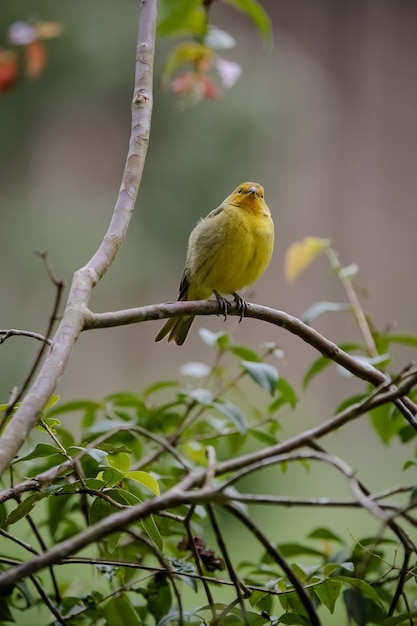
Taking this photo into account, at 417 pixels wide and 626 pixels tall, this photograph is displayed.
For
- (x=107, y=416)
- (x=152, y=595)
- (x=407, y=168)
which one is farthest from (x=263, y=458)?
(x=407, y=168)

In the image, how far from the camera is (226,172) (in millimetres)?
4895

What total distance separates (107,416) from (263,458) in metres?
0.81

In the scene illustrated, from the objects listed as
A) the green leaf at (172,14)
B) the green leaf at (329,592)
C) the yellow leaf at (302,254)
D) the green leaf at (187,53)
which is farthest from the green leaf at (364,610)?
the green leaf at (187,53)

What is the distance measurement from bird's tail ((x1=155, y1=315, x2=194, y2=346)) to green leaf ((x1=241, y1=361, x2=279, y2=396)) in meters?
0.83

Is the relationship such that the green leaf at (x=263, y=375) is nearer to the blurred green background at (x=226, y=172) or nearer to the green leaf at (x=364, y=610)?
the green leaf at (x=364, y=610)

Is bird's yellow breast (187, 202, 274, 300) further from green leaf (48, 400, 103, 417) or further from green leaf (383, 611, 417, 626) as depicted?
green leaf (383, 611, 417, 626)

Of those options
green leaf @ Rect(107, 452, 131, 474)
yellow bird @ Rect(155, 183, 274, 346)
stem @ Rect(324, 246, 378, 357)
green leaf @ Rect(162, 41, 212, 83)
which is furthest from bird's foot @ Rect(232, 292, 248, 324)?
green leaf @ Rect(162, 41, 212, 83)

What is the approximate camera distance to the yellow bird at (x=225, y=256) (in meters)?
2.23

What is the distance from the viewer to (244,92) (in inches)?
194

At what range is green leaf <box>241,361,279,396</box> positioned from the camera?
4.28 ft

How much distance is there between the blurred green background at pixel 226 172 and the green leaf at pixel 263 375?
3.18m

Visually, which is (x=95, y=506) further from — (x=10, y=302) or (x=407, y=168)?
(x=407, y=168)

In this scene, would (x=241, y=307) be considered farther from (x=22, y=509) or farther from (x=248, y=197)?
(x=248, y=197)

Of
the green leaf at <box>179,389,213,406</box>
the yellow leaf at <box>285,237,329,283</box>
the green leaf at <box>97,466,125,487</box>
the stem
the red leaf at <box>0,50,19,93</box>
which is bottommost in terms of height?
the green leaf at <box>97,466,125,487</box>
